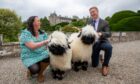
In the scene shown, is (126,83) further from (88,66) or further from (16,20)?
(16,20)

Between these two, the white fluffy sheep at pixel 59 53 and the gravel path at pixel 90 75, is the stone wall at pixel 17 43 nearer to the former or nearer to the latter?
the gravel path at pixel 90 75

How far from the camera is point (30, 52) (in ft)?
18.1

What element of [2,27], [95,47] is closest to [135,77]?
[95,47]

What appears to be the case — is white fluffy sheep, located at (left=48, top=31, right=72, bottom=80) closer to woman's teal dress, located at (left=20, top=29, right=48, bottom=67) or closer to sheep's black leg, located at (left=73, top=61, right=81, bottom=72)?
woman's teal dress, located at (left=20, top=29, right=48, bottom=67)

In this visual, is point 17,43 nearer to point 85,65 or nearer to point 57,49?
point 85,65

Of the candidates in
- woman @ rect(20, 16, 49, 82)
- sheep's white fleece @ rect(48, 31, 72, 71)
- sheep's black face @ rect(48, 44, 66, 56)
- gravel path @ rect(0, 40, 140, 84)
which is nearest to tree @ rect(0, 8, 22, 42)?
gravel path @ rect(0, 40, 140, 84)

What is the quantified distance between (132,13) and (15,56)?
38.0 ft

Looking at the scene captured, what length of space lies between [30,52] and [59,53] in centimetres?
67

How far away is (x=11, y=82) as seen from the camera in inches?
225

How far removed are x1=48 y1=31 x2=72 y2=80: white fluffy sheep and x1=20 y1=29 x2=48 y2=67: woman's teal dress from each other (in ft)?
0.76

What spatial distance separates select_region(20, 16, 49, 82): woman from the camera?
5382 mm

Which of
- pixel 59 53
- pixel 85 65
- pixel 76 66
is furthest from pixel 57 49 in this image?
pixel 85 65

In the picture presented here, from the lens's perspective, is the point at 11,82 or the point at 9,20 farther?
the point at 9,20

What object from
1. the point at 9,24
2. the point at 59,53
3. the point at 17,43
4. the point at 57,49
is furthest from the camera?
the point at 9,24
